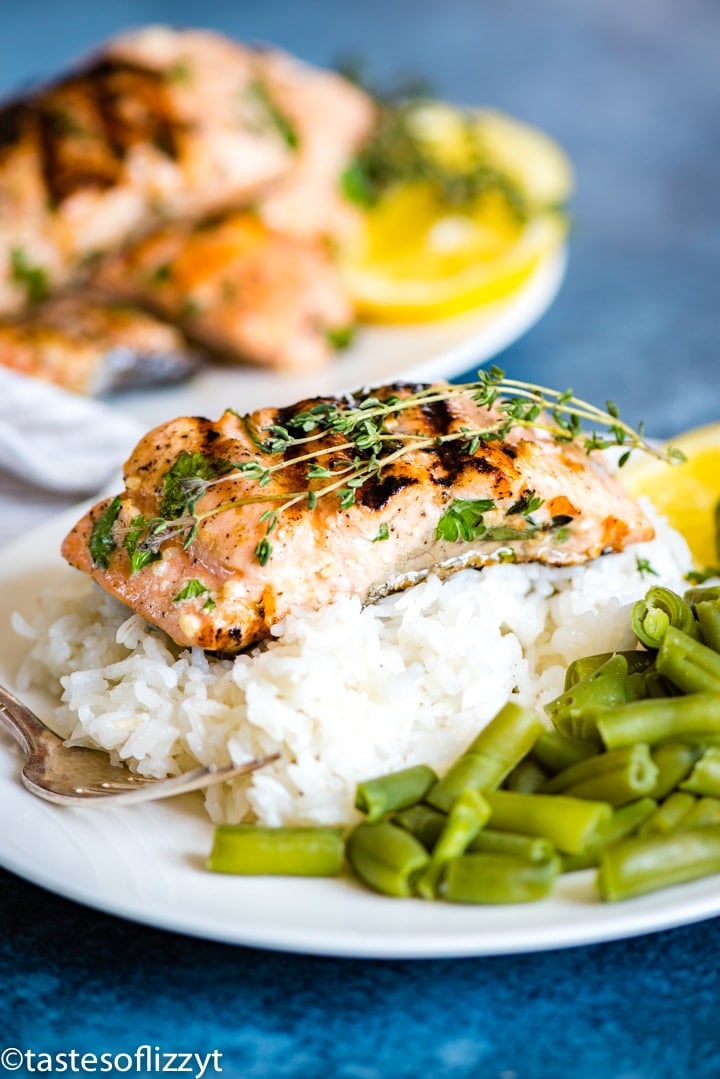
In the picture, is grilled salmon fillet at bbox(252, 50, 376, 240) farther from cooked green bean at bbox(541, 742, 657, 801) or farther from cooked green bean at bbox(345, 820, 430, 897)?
cooked green bean at bbox(345, 820, 430, 897)

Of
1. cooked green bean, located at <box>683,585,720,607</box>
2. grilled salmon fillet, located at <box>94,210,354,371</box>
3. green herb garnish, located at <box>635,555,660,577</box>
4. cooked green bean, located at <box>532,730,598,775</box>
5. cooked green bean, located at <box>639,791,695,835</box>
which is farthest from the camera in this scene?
grilled salmon fillet, located at <box>94,210,354,371</box>

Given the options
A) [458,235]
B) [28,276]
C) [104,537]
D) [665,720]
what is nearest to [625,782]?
[665,720]

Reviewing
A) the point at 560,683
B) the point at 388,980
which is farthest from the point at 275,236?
the point at 388,980

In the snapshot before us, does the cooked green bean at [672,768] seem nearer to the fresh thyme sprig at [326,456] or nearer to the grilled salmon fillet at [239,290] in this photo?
the fresh thyme sprig at [326,456]

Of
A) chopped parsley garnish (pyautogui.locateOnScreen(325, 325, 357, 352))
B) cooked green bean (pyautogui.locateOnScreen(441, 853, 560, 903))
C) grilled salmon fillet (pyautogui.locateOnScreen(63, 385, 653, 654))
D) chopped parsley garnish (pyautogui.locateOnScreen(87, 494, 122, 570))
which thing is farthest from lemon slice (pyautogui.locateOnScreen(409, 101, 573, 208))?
cooked green bean (pyautogui.locateOnScreen(441, 853, 560, 903))

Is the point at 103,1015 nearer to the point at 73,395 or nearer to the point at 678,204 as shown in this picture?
the point at 73,395
